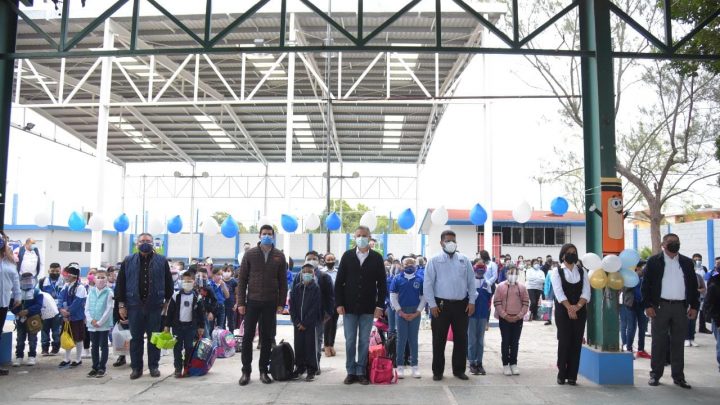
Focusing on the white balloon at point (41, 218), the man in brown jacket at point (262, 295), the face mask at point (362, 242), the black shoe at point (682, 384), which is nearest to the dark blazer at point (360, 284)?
the face mask at point (362, 242)

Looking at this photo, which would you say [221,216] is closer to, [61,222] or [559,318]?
[61,222]

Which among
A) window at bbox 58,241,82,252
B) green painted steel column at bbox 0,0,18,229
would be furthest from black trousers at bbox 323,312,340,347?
window at bbox 58,241,82,252

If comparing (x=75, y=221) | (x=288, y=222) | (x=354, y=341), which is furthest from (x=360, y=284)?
(x=75, y=221)

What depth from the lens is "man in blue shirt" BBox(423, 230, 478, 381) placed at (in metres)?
7.25

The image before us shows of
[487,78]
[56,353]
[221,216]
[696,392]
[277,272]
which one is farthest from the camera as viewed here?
[221,216]

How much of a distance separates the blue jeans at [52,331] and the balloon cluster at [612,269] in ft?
26.1

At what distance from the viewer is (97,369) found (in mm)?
7531

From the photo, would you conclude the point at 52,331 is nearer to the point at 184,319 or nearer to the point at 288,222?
the point at 184,319

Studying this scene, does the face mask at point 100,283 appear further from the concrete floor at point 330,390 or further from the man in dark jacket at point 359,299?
the man in dark jacket at point 359,299

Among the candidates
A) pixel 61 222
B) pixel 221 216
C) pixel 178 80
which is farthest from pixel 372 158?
pixel 221 216

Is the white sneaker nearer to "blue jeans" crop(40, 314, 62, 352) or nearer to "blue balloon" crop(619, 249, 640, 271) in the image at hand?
"blue balloon" crop(619, 249, 640, 271)

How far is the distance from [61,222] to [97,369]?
1233 inches

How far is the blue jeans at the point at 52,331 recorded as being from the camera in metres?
8.93

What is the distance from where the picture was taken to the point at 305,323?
24.2 ft
